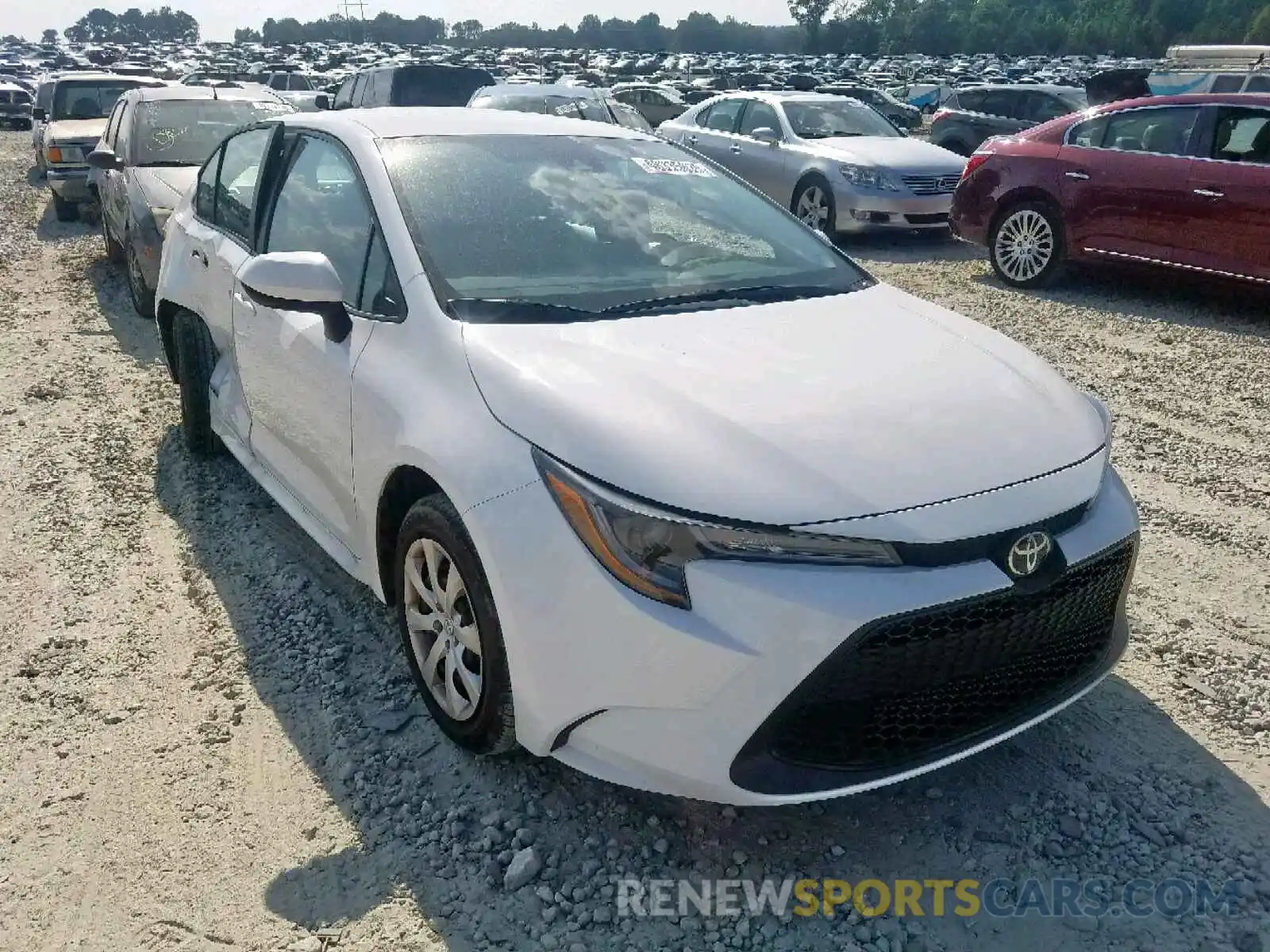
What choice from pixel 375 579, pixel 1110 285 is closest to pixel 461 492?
pixel 375 579

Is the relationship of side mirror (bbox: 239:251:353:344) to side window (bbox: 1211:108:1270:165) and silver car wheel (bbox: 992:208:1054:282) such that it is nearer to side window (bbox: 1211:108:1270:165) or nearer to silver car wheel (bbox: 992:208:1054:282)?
side window (bbox: 1211:108:1270:165)

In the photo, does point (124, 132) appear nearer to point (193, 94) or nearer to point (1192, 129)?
point (193, 94)

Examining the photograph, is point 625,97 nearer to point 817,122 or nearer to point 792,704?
point 817,122

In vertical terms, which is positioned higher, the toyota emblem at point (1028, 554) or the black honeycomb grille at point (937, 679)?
the toyota emblem at point (1028, 554)

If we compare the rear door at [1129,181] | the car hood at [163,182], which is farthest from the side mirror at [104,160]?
the rear door at [1129,181]

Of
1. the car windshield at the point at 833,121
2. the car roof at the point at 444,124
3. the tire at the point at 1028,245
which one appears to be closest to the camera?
the car roof at the point at 444,124

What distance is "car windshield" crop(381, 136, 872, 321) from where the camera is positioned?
10.0ft

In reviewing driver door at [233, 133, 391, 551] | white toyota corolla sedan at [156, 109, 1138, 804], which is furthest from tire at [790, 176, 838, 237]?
driver door at [233, 133, 391, 551]

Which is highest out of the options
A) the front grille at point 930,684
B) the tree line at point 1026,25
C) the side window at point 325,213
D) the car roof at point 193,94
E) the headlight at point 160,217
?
the tree line at point 1026,25

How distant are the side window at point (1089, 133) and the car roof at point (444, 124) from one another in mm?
5779

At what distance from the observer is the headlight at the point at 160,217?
7.14 metres

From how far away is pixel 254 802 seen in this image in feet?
9.12

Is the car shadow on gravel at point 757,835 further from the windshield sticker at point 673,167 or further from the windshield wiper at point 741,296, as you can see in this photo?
the windshield sticker at point 673,167

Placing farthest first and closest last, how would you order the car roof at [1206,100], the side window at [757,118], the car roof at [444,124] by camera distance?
the side window at [757,118], the car roof at [1206,100], the car roof at [444,124]
